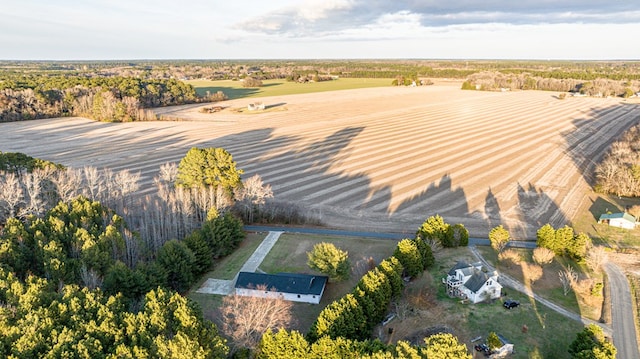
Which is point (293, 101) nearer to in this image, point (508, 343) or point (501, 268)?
point (501, 268)

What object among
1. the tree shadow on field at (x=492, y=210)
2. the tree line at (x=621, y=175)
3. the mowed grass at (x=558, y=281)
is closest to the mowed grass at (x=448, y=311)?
the mowed grass at (x=558, y=281)

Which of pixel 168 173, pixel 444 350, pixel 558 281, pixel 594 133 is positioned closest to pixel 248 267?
pixel 168 173

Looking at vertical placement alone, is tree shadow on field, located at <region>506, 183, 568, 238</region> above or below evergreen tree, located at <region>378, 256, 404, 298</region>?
below

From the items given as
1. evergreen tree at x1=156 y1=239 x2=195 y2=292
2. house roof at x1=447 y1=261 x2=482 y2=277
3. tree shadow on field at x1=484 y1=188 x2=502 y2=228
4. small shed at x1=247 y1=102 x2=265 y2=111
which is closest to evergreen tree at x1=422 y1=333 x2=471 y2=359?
house roof at x1=447 y1=261 x2=482 y2=277

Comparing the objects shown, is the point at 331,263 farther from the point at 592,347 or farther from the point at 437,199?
the point at 437,199

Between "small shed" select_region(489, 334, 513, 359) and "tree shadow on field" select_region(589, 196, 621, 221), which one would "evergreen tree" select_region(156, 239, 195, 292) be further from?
"tree shadow on field" select_region(589, 196, 621, 221)

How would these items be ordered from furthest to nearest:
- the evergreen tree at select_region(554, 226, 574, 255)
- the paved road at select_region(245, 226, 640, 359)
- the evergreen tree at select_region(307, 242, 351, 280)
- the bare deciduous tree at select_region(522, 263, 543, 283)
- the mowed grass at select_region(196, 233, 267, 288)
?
the evergreen tree at select_region(554, 226, 574, 255), the mowed grass at select_region(196, 233, 267, 288), the bare deciduous tree at select_region(522, 263, 543, 283), the evergreen tree at select_region(307, 242, 351, 280), the paved road at select_region(245, 226, 640, 359)
